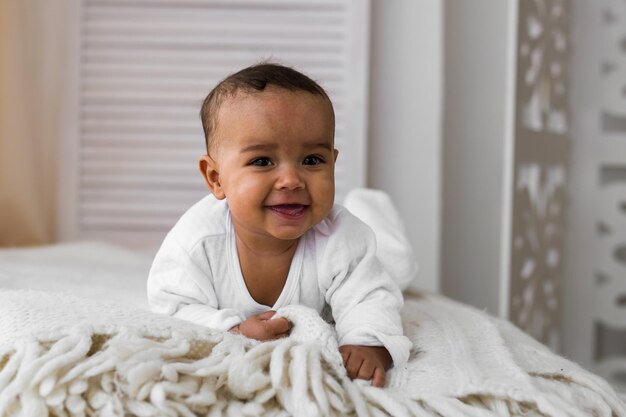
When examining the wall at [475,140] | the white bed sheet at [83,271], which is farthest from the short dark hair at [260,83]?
the wall at [475,140]

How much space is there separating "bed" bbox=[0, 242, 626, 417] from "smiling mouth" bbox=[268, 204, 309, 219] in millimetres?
117

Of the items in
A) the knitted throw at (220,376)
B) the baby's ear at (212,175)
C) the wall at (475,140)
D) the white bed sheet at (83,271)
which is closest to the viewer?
the knitted throw at (220,376)

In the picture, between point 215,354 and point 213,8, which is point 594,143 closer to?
point 213,8

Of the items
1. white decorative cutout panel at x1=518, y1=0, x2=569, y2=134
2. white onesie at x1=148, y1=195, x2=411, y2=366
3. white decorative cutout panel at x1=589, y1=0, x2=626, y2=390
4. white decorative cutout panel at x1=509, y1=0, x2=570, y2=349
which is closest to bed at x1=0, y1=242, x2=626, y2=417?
white onesie at x1=148, y1=195, x2=411, y2=366

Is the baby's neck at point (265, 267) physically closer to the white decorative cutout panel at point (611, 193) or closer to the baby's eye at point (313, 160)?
the baby's eye at point (313, 160)

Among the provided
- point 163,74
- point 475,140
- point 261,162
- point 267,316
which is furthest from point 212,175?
point 475,140

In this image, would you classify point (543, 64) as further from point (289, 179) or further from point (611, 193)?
point (289, 179)

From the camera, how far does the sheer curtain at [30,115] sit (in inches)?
92.1

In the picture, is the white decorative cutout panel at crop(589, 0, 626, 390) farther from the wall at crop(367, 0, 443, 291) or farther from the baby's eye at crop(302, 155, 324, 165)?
the baby's eye at crop(302, 155, 324, 165)

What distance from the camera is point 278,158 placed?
3.41ft

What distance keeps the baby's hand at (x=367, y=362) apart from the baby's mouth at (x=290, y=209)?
0.58ft

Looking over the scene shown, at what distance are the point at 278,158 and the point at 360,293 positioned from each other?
0.21 metres

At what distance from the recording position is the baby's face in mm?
1024

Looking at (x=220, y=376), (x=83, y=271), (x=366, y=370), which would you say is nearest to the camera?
(x=220, y=376)
